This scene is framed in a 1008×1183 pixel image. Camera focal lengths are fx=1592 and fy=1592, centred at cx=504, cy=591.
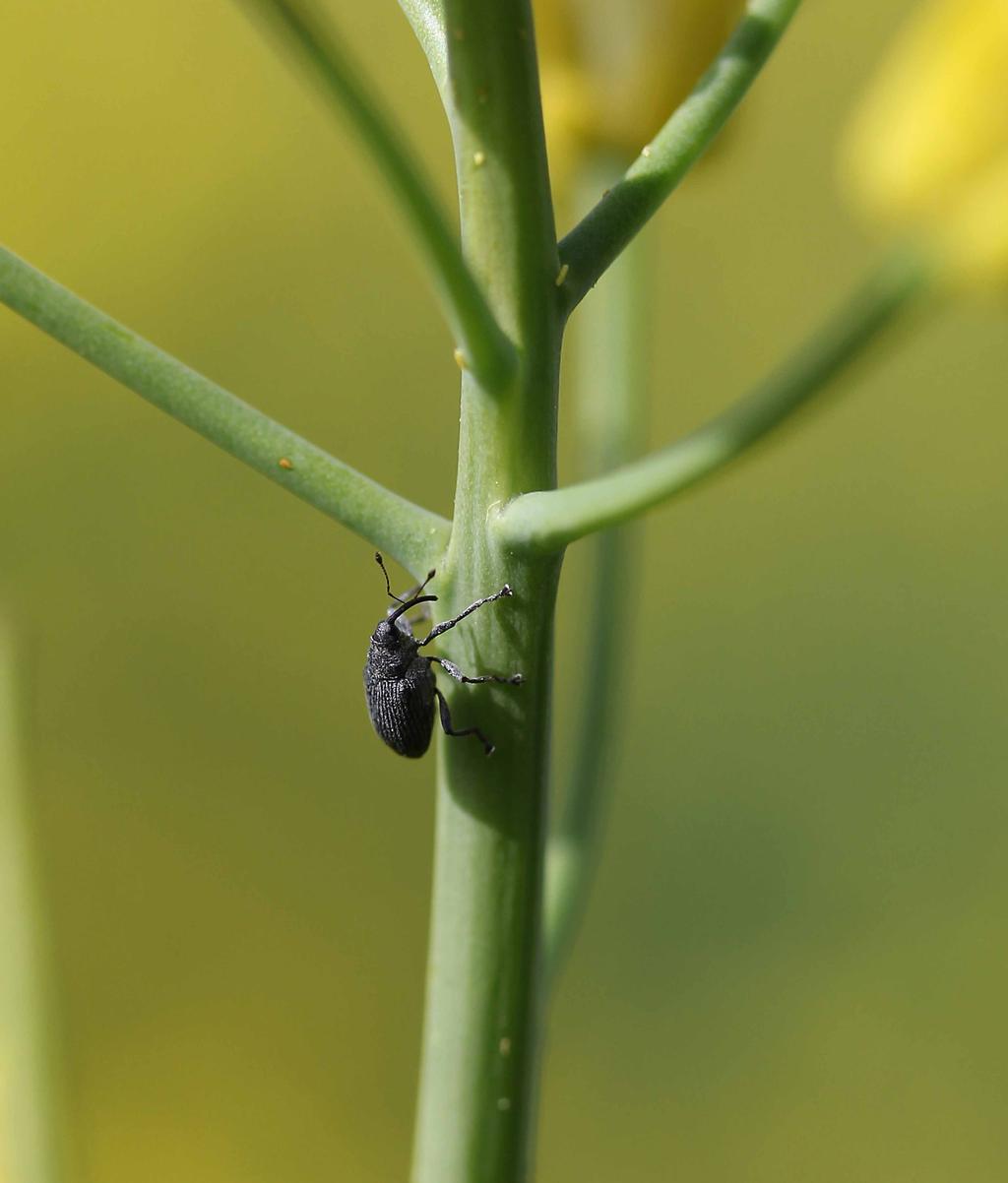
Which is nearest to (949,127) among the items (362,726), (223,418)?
(223,418)

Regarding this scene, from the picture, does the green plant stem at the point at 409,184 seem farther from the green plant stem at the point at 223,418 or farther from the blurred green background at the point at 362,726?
the blurred green background at the point at 362,726

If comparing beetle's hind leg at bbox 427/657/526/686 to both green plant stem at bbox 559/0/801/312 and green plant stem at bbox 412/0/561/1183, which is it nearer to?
green plant stem at bbox 412/0/561/1183

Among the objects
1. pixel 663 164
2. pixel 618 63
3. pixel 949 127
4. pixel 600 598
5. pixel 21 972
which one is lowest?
pixel 21 972

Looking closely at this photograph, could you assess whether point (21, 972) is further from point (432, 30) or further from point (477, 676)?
point (432, 30)

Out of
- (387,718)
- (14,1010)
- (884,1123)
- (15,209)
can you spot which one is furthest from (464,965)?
(15,209)

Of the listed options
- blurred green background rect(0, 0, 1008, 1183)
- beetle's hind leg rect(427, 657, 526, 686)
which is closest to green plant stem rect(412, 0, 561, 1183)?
beetle's hind leg rect(427, 657, 526, 686)

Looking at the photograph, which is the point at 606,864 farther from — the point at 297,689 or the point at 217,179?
the point at 217,179
